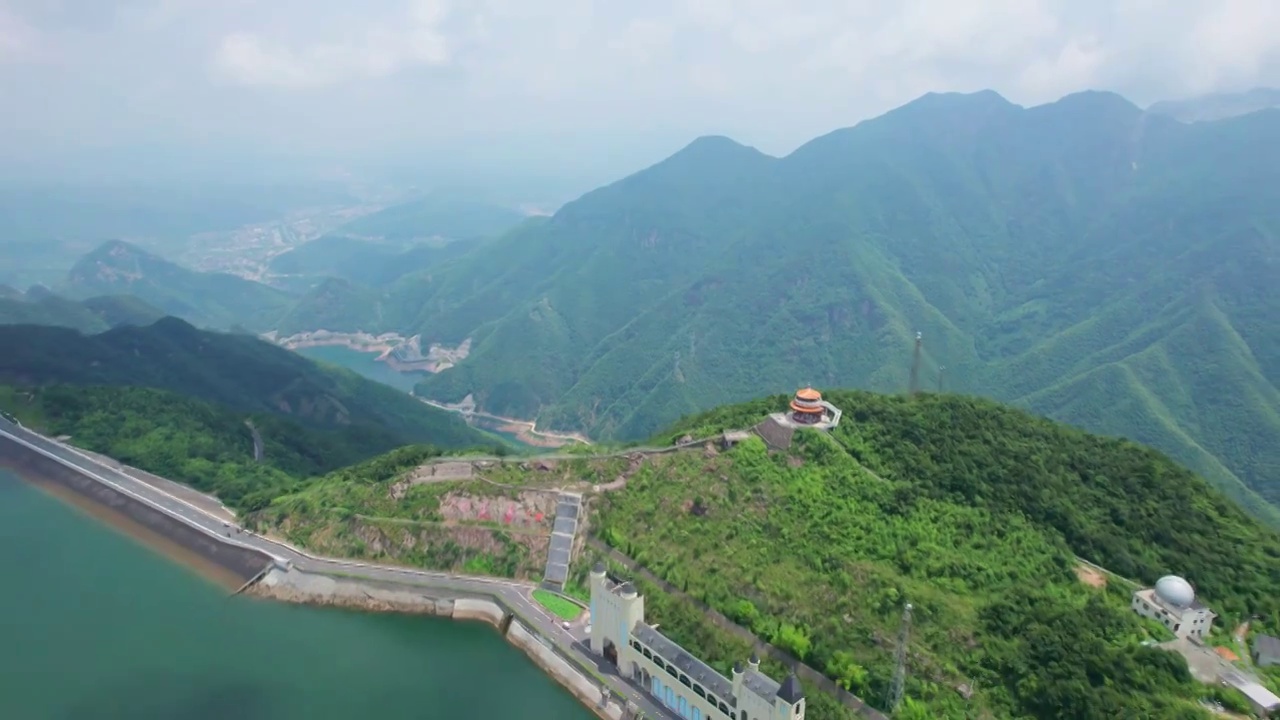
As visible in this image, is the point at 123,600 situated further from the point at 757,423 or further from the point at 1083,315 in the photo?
the point at 1083,315

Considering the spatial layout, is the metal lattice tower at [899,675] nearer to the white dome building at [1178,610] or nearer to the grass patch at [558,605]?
the white dome building at [1178,610]

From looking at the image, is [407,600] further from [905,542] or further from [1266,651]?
[1266,651]

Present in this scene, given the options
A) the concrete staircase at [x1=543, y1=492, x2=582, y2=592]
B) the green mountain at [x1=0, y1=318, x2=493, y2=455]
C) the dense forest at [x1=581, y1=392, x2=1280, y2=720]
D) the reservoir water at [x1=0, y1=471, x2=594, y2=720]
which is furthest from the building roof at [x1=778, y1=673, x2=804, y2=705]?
the green mountain at [x1=0, y1=318, x2=493, y2=455]

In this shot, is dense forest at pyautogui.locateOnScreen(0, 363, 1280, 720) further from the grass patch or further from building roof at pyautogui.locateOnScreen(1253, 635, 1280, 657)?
the grass patch

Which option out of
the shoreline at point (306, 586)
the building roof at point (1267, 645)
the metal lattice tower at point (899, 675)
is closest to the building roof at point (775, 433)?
the metal lattice tower at point (899, 675)

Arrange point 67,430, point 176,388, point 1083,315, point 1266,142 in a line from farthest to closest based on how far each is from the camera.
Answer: point 1266,142 < point 1083,315 < point 176,388 < point 67,430

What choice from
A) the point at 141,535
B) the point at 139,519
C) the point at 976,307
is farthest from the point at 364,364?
the point at 976,307

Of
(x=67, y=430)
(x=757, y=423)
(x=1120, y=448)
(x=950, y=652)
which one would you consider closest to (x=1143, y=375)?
(x=1120, y=448)
